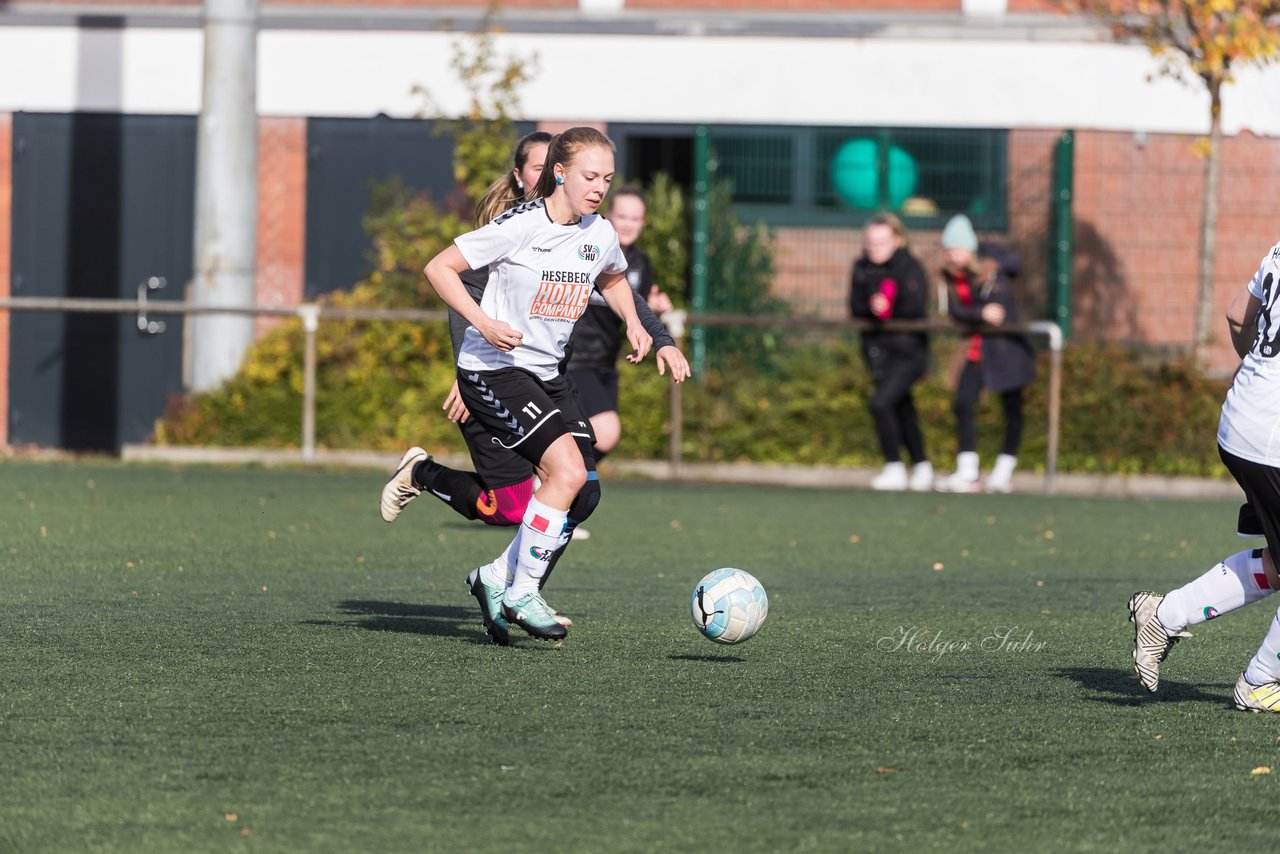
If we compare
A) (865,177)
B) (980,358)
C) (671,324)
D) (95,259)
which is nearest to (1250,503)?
(980,358)

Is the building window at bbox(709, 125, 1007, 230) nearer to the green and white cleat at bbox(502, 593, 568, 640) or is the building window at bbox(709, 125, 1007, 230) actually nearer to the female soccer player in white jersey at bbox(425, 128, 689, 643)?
the female soccer player in white jersey at bbox(425, 128, 689, 643)

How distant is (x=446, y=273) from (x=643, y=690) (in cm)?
153

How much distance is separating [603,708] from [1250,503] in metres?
1.96

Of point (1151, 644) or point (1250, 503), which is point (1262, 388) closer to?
point (1250, 503)

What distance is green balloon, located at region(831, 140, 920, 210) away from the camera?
18578 mm

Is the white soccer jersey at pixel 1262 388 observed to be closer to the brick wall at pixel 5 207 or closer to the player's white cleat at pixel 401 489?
the player's white cleat at pixel 401 489

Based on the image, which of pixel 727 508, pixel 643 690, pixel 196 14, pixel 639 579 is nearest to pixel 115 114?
pixel 196 14

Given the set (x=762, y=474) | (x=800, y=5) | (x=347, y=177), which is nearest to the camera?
(x=762, y=474)

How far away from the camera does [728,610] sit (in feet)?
21.2

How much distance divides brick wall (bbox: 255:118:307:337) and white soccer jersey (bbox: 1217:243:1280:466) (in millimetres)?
14947

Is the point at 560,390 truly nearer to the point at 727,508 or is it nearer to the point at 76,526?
the point at 76,526

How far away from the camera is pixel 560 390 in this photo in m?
6.79

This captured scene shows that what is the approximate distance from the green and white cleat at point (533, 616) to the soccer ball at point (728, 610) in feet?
1.62

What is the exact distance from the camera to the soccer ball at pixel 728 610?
6477 millimetres
